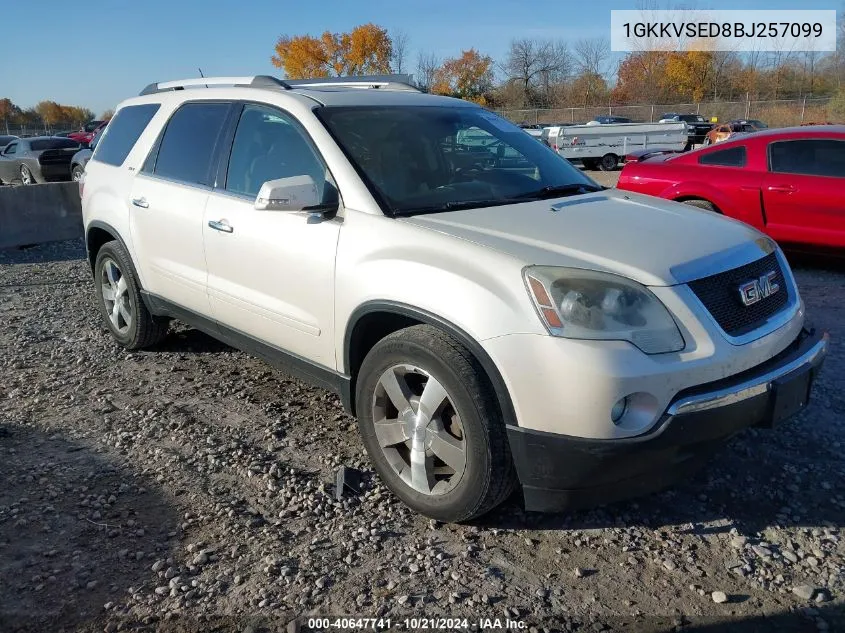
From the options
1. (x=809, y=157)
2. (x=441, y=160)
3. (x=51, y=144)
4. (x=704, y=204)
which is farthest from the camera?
(x=51, y=144)

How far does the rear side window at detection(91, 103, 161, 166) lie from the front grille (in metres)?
3.97

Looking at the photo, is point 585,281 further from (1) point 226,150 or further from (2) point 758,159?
(2) point 758,159

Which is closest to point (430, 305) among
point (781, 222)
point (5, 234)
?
point (781, 222)

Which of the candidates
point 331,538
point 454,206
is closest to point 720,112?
point 454,206

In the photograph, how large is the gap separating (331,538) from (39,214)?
9.33 metres

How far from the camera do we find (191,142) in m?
4.67

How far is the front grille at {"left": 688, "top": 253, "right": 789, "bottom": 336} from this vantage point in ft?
9.45

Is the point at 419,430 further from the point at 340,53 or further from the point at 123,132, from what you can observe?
the point at 340,53

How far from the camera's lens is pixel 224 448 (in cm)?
400

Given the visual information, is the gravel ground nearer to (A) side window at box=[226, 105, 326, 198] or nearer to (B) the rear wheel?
(A) side window at box=[226, 105, 326, 198]

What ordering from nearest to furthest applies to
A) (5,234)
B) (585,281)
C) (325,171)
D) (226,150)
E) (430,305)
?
(585,281) < (430,305) < (325,171) < (226,150) < (5,234)

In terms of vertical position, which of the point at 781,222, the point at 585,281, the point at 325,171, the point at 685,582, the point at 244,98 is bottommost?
the point at 685,582

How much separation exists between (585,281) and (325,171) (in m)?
1.55

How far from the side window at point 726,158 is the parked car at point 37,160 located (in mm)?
17477
